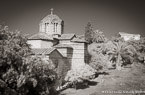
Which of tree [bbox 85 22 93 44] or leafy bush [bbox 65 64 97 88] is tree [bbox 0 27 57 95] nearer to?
leafy bush [bbox 65 64 97 88]

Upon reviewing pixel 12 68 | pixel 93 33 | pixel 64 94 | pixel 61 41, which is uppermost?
pixel 93 33

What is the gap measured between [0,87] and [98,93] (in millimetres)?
12070

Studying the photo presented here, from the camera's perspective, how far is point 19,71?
13055 mm

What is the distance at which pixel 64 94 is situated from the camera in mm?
20078

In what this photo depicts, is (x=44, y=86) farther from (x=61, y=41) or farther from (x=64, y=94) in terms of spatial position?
(x=61, y=41)

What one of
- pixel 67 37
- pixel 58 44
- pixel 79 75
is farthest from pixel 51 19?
pixel 79 75

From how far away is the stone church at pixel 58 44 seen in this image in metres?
23.6

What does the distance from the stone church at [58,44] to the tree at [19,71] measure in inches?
271

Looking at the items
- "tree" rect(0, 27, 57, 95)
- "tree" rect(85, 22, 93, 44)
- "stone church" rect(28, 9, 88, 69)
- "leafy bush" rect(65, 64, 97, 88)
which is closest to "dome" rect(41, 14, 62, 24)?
"stone church" rect(28, 9, 88, 69)

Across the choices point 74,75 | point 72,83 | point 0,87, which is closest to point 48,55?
point 74,75

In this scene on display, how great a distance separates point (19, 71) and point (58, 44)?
50.6ft

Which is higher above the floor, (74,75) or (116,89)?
(74,75)

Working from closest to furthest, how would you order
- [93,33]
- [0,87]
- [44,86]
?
[0,87], [44,86], [93,33]

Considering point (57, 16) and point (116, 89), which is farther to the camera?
point (57, 16)
